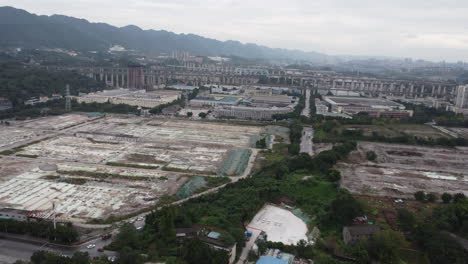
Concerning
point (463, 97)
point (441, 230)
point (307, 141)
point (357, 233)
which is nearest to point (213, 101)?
point (307, 141)

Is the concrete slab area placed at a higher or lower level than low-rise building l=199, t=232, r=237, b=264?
lower

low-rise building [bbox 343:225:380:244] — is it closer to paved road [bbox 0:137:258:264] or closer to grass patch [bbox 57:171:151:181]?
paved road [bbox 0:137:258:264]

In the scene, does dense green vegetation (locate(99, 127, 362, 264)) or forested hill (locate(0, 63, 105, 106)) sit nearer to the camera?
dense green vegetation (locate(99, 127, 362, 264))

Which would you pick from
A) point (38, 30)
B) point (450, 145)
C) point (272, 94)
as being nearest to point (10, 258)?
point (450, 145)

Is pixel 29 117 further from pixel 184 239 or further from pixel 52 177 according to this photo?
pixel 184 239

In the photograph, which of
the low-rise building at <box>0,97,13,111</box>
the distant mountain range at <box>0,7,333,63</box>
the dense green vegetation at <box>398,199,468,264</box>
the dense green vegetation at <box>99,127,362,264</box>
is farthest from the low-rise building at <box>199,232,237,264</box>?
the distant mountain range at <box>0,7,333,63</box>

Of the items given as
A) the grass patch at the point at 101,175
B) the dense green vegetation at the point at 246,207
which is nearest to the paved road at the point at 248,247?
the dense green vegetation at the point at 246,207

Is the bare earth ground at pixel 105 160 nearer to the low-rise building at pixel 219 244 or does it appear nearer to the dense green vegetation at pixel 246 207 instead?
the dense green vegetation at pixel 246 207
